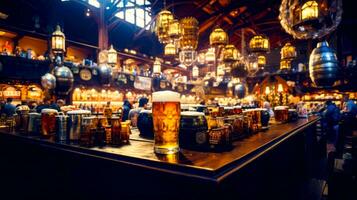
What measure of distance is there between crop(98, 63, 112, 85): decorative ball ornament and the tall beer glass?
27.1 ft

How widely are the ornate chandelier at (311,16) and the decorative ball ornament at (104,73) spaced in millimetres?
7067

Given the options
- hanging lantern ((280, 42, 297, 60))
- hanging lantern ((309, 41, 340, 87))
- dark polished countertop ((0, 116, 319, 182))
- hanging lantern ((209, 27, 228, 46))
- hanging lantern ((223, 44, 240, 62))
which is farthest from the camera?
hanging lantern ((223, 44, 240, 62))

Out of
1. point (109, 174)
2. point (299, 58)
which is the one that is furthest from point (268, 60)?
point (109, 174)

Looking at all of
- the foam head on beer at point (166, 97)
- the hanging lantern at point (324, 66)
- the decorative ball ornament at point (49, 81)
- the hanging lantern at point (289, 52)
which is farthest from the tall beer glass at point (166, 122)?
the decorative ball ornament at point (49, 81)

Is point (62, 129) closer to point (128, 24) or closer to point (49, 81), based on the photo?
point (49, 81)

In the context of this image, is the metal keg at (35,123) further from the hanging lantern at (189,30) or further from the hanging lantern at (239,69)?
the hanging lantern at (239,69)

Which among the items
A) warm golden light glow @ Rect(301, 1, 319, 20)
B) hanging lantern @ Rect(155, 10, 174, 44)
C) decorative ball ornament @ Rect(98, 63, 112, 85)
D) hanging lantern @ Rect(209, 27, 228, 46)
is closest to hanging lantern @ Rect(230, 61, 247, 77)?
hanging lantern @ Rect(209, 27, 228, 46)

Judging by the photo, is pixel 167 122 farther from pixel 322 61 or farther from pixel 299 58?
pixel 299 58

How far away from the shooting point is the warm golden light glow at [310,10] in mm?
2551

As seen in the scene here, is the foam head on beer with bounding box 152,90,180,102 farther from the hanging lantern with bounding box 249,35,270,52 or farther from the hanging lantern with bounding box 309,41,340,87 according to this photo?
the hanging lantern with bounding box 249,35,270,52

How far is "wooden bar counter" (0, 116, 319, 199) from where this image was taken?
77 cm

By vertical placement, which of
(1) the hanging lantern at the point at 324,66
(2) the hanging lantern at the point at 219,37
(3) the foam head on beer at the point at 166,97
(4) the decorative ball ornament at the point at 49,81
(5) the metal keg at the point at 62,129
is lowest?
(5) the metal keg at the point at 62,129

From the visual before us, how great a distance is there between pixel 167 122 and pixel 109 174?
35 centimetres

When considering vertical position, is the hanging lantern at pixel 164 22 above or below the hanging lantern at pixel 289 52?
above
